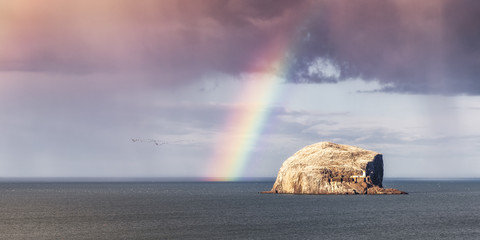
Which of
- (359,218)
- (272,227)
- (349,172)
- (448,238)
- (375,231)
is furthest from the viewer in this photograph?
(349,172)

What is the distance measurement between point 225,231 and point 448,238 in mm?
35217

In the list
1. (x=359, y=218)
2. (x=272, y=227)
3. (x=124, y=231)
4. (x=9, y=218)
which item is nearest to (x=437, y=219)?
(x=359, y=218)

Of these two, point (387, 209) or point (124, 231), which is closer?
point (124, 231)

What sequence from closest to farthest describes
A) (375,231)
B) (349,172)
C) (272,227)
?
(375,231) → (272,227) → (349,172)

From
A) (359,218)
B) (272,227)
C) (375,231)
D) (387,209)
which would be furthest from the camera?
(387,209)

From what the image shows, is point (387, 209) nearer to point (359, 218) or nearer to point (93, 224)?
point (359, 218)

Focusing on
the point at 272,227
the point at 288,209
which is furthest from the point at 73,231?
the point at 288,209

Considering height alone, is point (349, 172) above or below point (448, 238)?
above

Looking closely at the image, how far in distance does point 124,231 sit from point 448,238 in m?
51.8

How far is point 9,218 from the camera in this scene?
12069 centimetres

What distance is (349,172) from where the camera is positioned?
198250 mm

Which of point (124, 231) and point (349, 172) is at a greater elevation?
point (349, 172)

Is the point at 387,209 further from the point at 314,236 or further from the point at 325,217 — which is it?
the point at 314,236

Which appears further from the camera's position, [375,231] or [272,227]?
[272,227]
